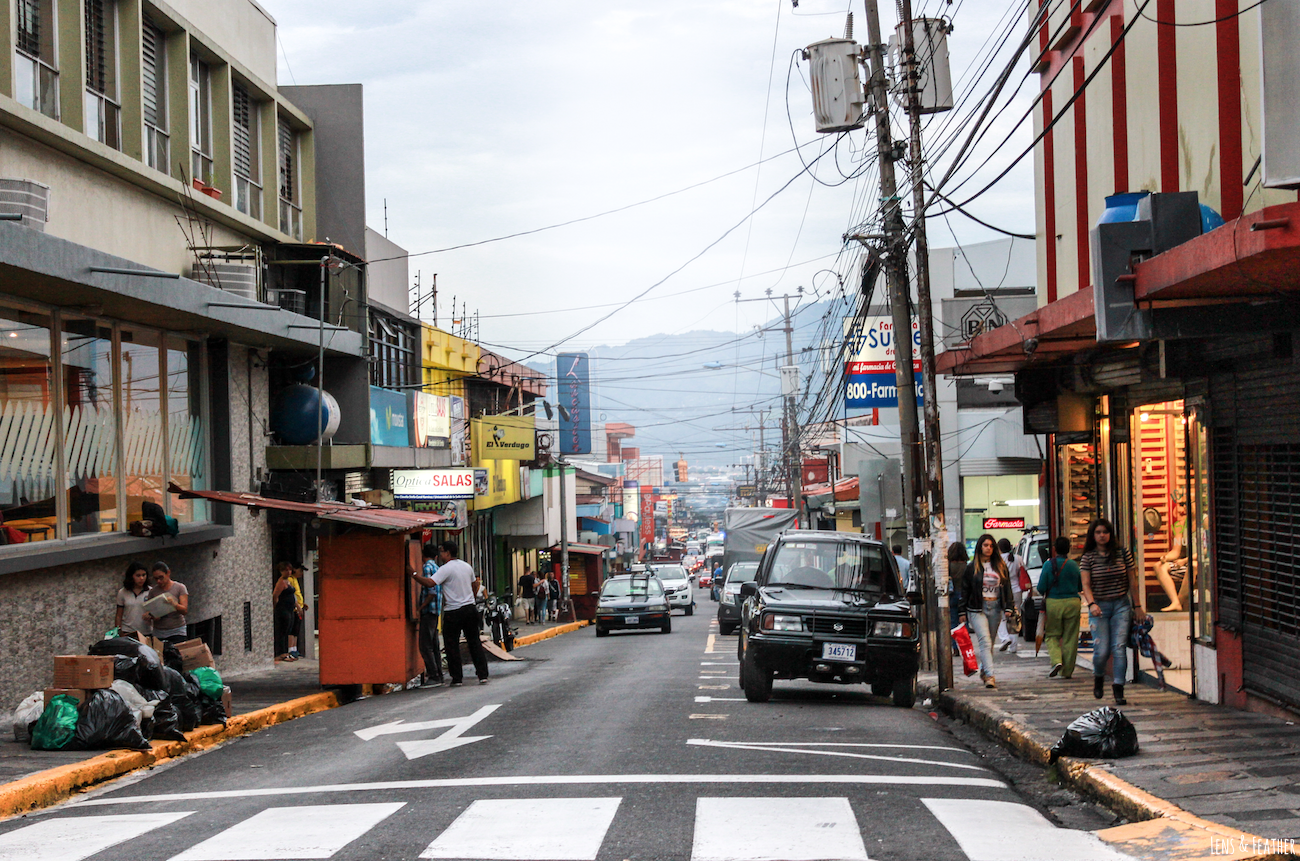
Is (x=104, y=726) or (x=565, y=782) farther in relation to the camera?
(x=104, y=726)

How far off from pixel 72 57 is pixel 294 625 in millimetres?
11183

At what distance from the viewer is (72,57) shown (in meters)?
16.2

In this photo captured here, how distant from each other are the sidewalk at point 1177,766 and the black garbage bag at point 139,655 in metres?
7.79

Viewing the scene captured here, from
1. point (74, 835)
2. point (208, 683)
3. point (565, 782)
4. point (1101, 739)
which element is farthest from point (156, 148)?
point (1101, 739)

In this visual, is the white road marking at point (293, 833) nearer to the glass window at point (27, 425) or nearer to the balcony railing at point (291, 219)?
the glass window at point (27, 425)

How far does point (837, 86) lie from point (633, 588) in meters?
17.5

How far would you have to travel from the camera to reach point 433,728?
12055 millimetres

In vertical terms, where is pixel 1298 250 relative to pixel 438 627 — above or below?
above

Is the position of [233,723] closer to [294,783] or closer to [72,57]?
[294,783]

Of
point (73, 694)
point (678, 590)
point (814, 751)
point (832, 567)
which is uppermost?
point (832, 567)

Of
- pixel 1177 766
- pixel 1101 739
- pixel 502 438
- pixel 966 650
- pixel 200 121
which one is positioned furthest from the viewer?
pixel 502 438

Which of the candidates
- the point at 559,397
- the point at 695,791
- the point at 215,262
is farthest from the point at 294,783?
the point at 559,397

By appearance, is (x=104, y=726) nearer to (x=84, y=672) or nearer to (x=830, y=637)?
(x=84, y=672)

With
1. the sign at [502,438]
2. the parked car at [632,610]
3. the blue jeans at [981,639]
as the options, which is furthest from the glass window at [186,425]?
the sign at [502,438]
